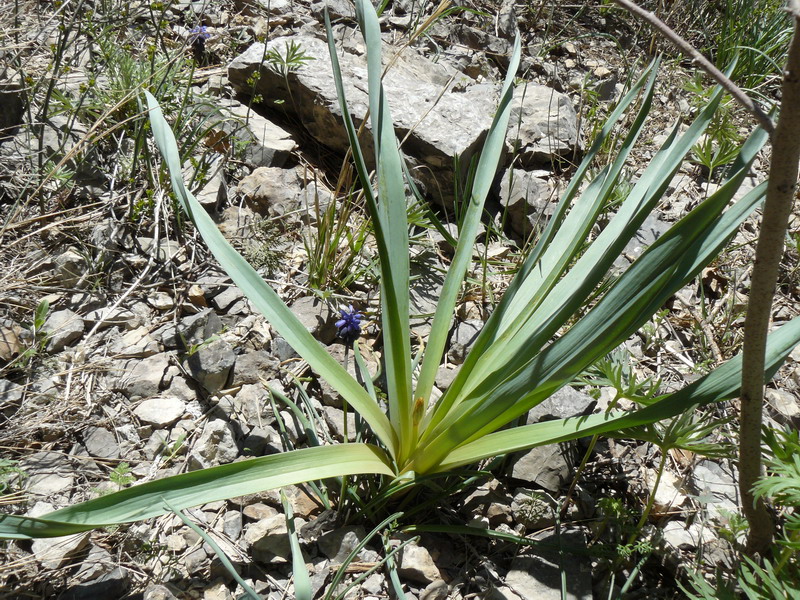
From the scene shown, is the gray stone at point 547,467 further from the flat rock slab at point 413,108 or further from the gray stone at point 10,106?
the gray stone at point 10,106

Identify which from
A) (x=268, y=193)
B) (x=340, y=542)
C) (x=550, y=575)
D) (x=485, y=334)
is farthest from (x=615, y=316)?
(x=268, y=193)

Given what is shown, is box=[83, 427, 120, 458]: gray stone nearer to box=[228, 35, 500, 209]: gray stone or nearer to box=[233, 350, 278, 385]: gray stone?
box=[233, 350, 278, 385]: gray stone

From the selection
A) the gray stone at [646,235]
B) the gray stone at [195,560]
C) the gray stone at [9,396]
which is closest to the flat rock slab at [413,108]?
the gray stone at [646,235]

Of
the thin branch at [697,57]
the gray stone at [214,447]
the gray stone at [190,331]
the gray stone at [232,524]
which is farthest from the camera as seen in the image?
the gray stone at [190,331]

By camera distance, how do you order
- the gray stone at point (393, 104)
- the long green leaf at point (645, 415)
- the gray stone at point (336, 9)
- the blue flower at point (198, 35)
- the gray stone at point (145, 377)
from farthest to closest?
the gray stone at point (336, 9) < the blue flower at point (198, 35) < the gray stone at point (393, 104) < the gray stone at point (145, 377) < the long green leaf at point (645, 415)

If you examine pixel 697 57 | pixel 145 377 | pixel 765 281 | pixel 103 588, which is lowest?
pixel 103 588

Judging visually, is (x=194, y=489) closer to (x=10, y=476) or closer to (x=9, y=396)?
(x=10, y=476)

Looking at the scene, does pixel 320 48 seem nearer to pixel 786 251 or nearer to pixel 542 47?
pixel 542 47
